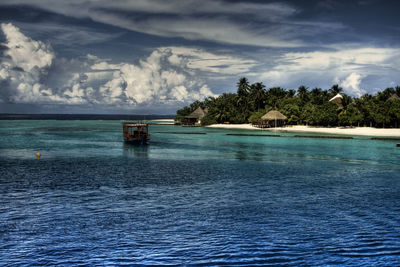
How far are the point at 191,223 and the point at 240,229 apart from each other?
6.36 feet

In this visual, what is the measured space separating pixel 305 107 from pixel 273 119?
28.9ft

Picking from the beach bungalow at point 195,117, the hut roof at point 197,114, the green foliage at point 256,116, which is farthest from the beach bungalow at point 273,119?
the beach bungalow at point 195,117

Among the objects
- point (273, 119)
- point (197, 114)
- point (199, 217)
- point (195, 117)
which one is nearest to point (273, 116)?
point (273, 119)

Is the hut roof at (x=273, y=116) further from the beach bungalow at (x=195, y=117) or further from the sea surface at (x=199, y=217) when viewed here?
the sea surface at (x=199, y=217)

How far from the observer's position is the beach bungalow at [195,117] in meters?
123

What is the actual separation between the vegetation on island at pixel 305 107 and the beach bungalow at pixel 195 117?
14.2 ft

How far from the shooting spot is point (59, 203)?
16.6 m

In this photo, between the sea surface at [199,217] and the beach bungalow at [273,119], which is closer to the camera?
the sea surface at [199,217]

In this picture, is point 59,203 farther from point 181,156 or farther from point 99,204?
point 181,156

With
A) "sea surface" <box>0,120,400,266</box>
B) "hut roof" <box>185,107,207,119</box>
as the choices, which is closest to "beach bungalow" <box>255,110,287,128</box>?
"hut roof" <box>185,107,207,119</box>

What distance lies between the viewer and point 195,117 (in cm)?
12231

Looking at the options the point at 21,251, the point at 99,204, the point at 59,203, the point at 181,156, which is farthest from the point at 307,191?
the point at 181,156

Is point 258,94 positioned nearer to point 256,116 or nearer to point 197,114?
point 256,116

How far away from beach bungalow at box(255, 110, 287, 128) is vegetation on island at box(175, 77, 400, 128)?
76.2 inches
